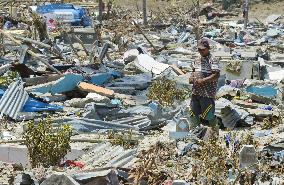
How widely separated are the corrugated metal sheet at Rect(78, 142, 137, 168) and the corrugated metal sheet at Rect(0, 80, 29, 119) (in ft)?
7.15

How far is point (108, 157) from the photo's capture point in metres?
7.24

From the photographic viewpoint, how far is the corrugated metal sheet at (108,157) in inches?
271

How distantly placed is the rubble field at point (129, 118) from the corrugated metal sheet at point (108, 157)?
0.5 inches

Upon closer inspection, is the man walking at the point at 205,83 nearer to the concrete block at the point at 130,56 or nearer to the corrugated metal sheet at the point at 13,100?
the corrugated metal sheet at the point at 13,100

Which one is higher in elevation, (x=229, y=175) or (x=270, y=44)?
(x=229, y=175)

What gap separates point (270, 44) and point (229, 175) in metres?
14.8

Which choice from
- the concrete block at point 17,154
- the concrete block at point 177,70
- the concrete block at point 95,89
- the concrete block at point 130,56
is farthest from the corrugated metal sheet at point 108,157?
the concrete block at point 130,56

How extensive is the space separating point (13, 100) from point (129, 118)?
6.11ft

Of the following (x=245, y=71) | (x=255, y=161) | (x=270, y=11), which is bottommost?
(x=270, y=11)

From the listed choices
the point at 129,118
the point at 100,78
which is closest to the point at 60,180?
the point at 129,118

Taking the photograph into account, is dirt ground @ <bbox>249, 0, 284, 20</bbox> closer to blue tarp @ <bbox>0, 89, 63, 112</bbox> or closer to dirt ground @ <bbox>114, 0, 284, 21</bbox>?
dirt ground @ <bbox>114, 0, 284, 21</bbox>

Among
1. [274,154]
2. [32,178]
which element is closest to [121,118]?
[274,154]

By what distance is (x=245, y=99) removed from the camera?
1123 cm

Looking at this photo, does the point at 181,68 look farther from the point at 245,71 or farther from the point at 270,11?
the point at 270,11
